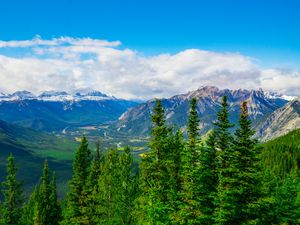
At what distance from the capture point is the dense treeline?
39.5m

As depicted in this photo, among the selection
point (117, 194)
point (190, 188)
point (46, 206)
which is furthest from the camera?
point (46, 206)

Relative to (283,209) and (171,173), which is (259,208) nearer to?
(171,173)

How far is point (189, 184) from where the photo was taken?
139ft

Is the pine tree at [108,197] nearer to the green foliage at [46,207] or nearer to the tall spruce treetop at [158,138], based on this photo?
the tall spruce treetop at [158,138]

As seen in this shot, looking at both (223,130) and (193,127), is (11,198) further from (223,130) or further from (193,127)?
(223,130)

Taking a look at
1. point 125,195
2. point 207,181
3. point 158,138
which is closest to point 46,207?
point 125,195

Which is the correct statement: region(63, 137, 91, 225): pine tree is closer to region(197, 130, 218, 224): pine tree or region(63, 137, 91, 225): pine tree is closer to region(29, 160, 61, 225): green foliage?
region(29, 160, 61, 225): green foliage

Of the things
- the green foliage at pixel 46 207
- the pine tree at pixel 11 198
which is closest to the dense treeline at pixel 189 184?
the green foliage at pixel 46 207

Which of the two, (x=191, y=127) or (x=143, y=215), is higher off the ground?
(x=191, y=127)

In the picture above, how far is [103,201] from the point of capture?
67938 mm

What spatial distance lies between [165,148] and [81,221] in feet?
89.3

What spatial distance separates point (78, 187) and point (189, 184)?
34568 mm

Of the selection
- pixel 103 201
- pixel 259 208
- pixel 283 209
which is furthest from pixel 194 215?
pixel 103 201

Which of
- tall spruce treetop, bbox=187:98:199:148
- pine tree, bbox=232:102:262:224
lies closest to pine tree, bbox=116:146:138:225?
tall spruce treetop, bbox=187:98:199:148
